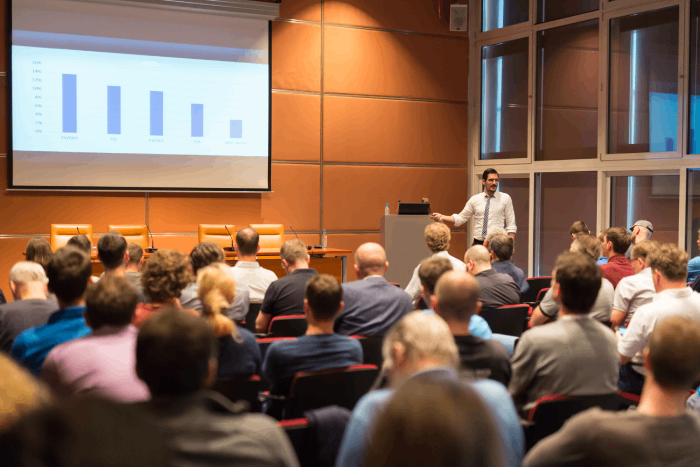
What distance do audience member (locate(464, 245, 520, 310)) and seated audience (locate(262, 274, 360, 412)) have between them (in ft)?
5.11

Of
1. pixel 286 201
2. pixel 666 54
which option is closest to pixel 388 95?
pixel 286 201

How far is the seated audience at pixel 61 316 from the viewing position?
2.36 metres

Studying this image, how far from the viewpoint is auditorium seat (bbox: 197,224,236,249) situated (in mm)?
7246

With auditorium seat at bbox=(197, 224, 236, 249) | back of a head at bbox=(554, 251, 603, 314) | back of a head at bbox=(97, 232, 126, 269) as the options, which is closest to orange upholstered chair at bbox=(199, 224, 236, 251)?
auditorium seat at bbox=(197, 224, 236, 249)

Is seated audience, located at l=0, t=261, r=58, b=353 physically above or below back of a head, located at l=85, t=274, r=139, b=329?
below

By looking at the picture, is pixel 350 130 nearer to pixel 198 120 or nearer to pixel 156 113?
pixel 198 120

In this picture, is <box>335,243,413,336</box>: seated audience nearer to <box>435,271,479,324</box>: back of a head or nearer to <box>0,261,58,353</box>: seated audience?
<box>435,271,479,324</box>: back of a head

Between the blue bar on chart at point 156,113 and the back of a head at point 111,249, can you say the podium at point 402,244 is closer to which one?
the blue bar on chart at point 156,113

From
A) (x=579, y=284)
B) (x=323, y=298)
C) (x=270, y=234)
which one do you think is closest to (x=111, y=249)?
(x=323, y=298)

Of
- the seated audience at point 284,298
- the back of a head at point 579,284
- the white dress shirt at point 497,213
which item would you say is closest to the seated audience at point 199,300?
the seated audience at point 284,298

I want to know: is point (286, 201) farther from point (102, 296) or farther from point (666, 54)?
point (102, 296)

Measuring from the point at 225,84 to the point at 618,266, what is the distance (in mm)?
5242

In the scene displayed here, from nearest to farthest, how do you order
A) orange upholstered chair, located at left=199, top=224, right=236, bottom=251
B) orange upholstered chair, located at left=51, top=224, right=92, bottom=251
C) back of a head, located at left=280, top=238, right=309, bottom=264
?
back of a head, located at left=280, top=238, right=309, bottom=264 < orange upholstered chair, located at left=51, top=224, right=92, bottom=251 < orange upholstered chair, located at left=199, top=224, right=236, bottom=251

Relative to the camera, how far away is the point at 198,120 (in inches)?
296
